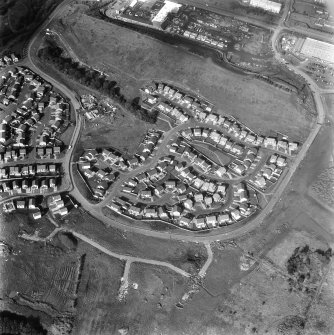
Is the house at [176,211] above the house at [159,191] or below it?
below

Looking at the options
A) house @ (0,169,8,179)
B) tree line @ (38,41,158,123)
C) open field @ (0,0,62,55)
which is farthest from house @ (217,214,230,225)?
open field @ (0,0,62,55)

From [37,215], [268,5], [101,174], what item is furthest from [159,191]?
[268,5]

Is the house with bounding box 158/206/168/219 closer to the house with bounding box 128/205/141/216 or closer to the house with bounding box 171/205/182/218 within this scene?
the house with bounding box 171/205/182/218

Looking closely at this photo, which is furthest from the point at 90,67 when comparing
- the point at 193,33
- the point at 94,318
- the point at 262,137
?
the point at 94,318

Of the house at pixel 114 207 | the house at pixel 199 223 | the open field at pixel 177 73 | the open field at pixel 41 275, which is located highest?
the open field at pixel 177 73

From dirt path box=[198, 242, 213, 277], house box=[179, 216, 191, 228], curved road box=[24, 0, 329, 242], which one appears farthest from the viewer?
→ house box=[179, 216, 191, 228]

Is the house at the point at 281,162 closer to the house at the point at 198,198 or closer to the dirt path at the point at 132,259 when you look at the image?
the house at the point at 198,198

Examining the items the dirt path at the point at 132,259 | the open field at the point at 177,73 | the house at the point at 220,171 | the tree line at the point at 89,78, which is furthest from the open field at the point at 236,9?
the dirt path at the point at 132,259
